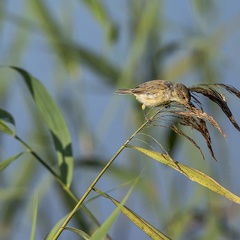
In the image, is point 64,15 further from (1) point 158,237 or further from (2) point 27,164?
(1) point 158,237

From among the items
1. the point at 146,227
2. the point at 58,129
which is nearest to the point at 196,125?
the point at 146,227

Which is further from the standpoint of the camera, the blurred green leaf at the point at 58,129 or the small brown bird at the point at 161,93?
the blurred green leaf at the point at 58,129

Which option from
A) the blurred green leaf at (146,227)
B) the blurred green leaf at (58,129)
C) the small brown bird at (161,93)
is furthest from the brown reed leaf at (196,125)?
the blurred green leaf at (58,129)

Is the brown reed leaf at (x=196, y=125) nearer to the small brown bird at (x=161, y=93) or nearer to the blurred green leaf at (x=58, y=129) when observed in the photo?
the small brown bird at (x=161, y=93)

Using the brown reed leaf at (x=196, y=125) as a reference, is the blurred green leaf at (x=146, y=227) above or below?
below

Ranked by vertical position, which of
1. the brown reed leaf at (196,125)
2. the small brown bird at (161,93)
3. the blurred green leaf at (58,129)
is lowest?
the blurred green leaf at (58,129)

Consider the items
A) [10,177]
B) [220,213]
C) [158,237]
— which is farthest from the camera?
[10,177]

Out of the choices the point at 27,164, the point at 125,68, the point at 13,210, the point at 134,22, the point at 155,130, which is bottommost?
the point at 13,210

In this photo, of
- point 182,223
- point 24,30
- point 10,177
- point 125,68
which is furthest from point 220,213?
point 24,30
